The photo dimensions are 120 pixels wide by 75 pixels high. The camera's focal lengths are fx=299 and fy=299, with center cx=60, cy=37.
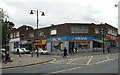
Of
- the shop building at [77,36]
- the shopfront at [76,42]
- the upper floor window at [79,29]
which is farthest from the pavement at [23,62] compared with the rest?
the upper floor window at [79,29]

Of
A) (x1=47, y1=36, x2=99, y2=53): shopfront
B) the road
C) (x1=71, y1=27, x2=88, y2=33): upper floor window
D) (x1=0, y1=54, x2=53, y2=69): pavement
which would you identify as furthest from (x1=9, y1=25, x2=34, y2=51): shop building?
the road

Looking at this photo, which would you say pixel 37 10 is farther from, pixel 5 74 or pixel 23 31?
pixel 23 31

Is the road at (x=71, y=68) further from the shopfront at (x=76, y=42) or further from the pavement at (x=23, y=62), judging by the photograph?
the shopfront at (x=76, y=42)

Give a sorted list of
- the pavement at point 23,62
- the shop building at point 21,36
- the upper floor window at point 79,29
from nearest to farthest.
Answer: the pavement at point 23,62, the upper floor window at point 79,29, the shop building at point 21,36

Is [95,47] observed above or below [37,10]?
below

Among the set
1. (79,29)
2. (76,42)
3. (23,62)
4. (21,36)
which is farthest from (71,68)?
(21,36)

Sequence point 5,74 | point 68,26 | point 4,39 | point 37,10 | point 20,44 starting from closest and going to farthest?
point 5,74, point 4,39, point 37,10, point 68,26, point 20,44

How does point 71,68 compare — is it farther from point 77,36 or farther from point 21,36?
point 21,36

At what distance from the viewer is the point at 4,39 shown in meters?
36.2

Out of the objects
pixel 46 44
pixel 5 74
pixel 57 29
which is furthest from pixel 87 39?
pixel 5 74

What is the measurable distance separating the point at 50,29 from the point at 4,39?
151 ft

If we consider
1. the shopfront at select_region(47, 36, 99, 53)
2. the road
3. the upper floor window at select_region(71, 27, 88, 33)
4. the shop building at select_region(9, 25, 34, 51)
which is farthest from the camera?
the shop building at select_region(9, 25, 34, 51)

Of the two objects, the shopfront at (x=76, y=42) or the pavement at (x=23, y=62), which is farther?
the shopfront at (x=76, y=42)

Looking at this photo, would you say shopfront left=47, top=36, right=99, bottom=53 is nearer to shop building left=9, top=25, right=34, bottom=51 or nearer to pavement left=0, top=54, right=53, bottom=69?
shop building left=9, top=25, right=34, bottom=51
